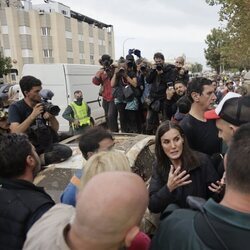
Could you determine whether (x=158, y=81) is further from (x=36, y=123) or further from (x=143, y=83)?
(x=36, y=123)

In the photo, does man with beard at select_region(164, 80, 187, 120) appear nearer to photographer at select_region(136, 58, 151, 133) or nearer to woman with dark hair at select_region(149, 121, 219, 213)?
photographer at select_region(136, 58, 151, 133)

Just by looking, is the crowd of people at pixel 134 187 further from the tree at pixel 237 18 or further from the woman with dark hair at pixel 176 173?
the tree at pixel 237 18

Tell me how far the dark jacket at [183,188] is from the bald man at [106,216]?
1145 mm


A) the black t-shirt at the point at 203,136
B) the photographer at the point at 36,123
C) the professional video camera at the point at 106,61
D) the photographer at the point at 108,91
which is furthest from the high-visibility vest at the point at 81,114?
the black t-shirt at the point at 203,136

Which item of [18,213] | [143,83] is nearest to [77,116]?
[143,83]

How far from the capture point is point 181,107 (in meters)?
4.06

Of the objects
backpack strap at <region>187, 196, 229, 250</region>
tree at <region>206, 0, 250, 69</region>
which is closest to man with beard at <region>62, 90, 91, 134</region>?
backpack strap at <region>187, 196, 229, 250</region>

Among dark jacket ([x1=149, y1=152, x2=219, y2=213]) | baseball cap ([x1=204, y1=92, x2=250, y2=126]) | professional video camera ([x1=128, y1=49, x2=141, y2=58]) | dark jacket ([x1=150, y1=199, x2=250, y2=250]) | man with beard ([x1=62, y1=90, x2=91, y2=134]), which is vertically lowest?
man with beard ([x1=62, y1=90, x2=91, y2=134])

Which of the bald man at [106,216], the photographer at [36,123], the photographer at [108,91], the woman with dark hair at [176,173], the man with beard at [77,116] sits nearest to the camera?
the bald man at [106,216]

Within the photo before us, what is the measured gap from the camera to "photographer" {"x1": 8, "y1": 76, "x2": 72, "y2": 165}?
12.1ft

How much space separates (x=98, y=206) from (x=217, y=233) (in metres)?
0.40

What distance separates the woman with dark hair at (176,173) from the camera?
2.28m

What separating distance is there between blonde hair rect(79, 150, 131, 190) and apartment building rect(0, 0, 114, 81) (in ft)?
152

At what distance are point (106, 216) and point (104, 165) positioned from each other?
0.74 meters
